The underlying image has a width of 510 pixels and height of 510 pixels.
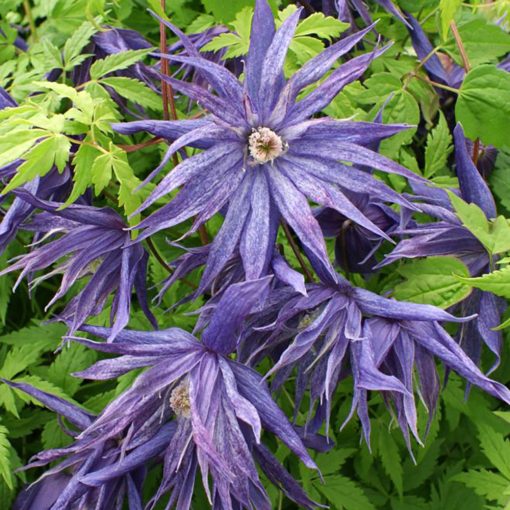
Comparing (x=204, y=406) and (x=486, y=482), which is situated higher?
(x=204, y=406)

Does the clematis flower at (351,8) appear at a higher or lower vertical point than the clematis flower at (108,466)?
higher

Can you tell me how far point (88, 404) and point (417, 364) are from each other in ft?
1.98

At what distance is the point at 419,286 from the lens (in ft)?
3.28

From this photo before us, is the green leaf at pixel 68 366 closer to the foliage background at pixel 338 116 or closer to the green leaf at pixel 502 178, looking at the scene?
the foliage background at pixel 338 116

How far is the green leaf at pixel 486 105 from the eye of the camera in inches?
43.4

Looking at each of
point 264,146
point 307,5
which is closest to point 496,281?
point 264,146

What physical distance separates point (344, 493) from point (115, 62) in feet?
2.95

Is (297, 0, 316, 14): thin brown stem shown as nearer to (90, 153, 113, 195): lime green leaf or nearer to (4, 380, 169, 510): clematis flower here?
(90, 153, 113, 195): lime green leaf

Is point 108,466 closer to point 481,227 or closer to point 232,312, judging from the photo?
point 232,312

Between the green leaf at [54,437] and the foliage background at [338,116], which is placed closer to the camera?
the foliage background at [338,116]

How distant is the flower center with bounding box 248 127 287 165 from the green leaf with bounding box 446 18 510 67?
0.50 meters

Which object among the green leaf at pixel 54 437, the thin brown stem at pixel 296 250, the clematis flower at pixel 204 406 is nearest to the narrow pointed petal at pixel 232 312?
the clematis flower at pixel 204 406

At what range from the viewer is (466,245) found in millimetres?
1028

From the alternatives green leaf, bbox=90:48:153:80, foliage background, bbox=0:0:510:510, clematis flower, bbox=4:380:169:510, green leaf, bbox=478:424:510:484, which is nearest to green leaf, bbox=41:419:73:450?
foliage background, bbox=0:0:510:510
